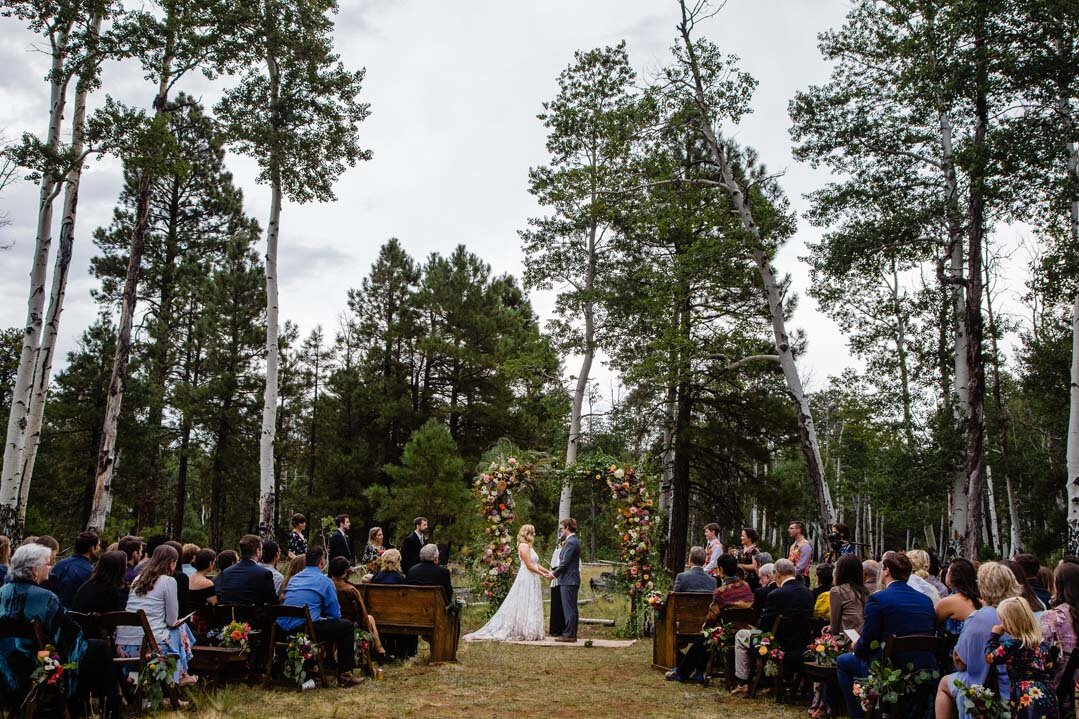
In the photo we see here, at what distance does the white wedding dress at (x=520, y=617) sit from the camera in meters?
12.3

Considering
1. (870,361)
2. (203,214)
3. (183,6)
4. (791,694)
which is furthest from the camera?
(203,214)

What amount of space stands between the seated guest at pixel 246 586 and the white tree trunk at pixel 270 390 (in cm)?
714

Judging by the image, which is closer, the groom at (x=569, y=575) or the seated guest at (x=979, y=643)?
the seated guest at (x=979, y=643)

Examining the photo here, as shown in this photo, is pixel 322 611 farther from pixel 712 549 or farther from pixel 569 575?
pixel 712 549

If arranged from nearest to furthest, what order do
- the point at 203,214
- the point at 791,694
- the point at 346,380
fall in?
the point at 791,694 → the point at 203,214 → the point at 346,380

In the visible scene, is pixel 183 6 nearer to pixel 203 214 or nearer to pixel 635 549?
pixel 635 549

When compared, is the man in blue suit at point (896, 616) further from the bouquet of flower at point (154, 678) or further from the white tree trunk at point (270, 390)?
the white tree trunk at point (270, 390)

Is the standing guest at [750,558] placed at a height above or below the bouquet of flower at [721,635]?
above

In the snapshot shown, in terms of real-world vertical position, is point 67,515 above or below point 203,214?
below

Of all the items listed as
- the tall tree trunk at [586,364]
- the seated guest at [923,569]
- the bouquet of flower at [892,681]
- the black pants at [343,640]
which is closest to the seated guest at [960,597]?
the bouquet of flower at [892,681]

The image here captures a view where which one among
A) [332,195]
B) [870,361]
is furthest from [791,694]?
[870,361]

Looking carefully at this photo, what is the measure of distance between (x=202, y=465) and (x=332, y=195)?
53.8 feet

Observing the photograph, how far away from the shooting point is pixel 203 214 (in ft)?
92.2

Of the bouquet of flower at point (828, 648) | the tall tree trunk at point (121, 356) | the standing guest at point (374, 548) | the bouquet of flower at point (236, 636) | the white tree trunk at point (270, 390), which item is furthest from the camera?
the white tree trunk at point (270, 390)
